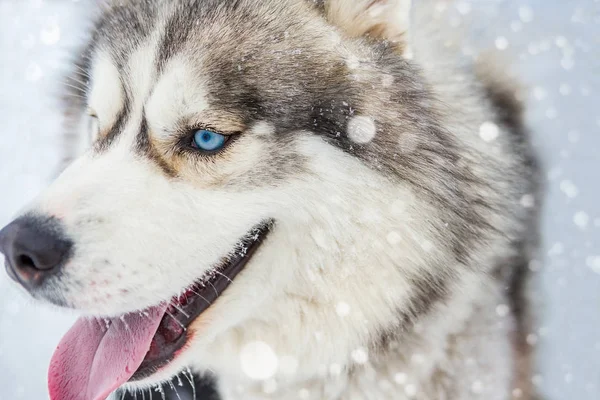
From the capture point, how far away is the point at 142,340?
1.50 meters

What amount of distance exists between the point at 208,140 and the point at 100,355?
67 cm

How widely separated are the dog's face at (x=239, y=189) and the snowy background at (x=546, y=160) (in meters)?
0.92

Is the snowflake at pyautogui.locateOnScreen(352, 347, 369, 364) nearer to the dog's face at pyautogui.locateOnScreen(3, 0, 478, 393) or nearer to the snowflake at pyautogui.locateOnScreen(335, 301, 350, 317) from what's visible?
the dog's face at pyautogui.locateOnScreen(3, 0, 478, 393)

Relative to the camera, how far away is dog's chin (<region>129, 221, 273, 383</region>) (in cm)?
147

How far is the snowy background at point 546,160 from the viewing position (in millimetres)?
2488

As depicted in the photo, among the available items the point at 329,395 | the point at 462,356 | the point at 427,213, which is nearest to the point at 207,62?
the point at 427,213

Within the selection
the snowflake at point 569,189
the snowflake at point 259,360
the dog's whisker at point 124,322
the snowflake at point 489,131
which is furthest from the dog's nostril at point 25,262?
the snowflake at point 569,189

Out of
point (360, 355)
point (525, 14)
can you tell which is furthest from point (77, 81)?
point (525, 14)

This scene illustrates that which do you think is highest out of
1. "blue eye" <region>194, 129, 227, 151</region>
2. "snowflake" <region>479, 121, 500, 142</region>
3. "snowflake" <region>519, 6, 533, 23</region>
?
"blue eye" <region>194, 129, 227, 151</region>

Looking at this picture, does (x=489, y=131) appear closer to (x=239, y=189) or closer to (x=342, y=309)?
(x=342, y=309)

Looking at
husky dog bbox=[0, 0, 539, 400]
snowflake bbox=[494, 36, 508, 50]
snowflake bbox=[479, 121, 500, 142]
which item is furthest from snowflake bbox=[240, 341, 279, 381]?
snowflake bbox=[494, 36, 508, 50]

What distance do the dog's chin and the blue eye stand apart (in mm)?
229

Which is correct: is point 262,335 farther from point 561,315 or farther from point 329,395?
point 561,315

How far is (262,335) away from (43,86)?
2.58 metres
